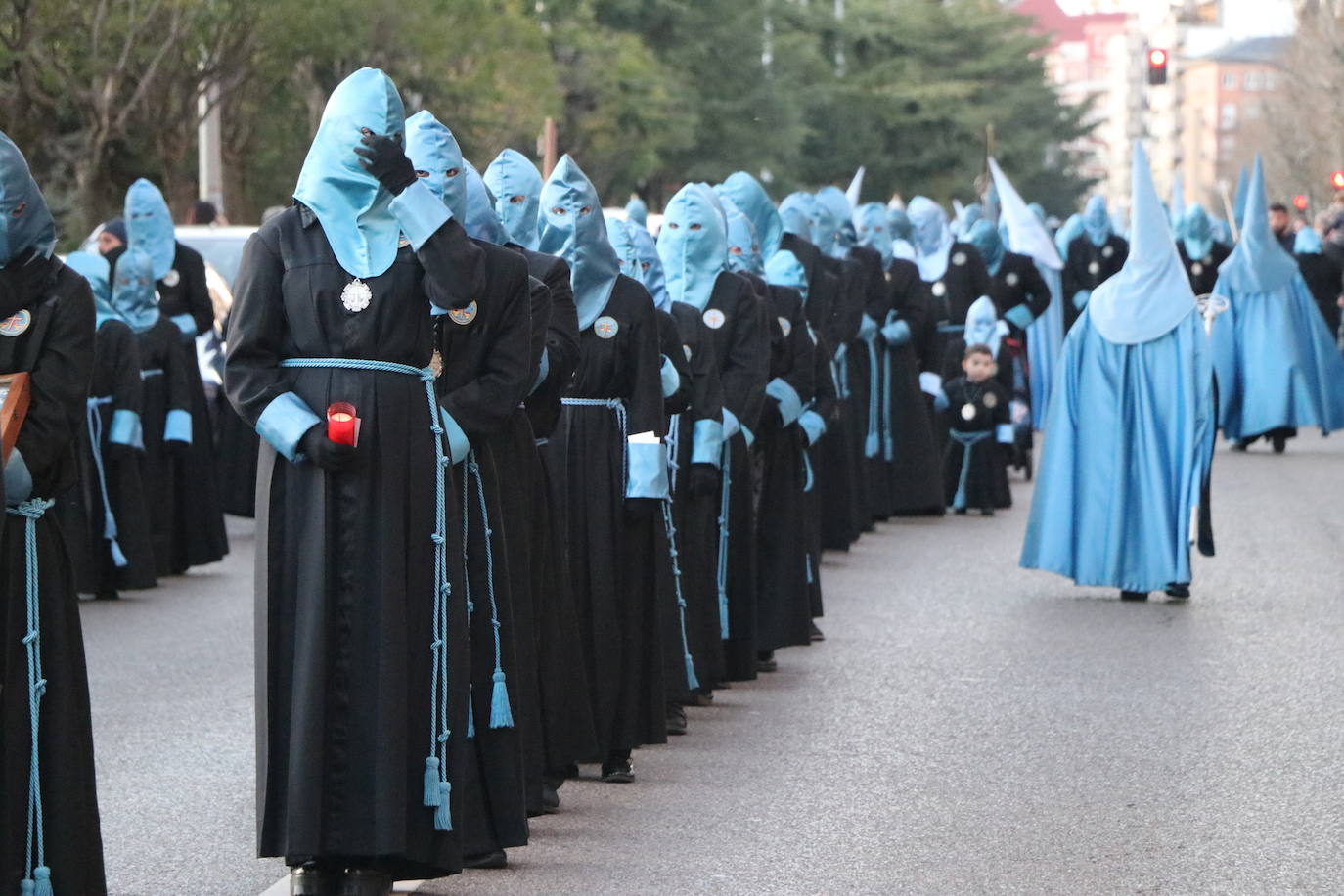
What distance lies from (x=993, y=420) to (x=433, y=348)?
11.9 m

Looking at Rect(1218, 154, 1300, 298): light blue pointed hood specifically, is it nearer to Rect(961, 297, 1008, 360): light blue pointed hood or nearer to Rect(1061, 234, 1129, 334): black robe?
Rect(1061, 234, 1129, 334): black robe

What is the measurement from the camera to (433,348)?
22.1 feet

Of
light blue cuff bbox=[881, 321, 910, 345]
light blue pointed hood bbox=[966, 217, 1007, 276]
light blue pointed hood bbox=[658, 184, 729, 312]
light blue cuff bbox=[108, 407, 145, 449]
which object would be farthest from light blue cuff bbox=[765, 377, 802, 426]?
light blue pointed hood bbox=[966, 217, 1007, 276]

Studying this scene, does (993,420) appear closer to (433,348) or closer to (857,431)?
(857,431)

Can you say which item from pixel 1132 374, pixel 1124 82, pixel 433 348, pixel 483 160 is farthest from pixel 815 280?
pixel 1124 82

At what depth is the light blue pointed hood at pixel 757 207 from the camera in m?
12.7

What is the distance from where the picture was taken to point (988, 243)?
21078 mm

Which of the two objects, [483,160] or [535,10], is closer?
[483,160]

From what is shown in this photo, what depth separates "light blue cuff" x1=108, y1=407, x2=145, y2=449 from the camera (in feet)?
44.0

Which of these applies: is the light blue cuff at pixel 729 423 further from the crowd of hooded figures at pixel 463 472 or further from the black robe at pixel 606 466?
the black robe at pixel 606 466

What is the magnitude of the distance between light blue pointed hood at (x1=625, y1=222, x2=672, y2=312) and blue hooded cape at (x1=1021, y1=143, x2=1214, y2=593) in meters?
4.38

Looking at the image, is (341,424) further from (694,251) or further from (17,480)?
(694,251)

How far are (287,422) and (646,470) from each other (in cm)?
244

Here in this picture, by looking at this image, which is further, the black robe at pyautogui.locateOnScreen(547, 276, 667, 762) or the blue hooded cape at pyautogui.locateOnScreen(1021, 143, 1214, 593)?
the blue hooded cape at pyautogui.locateOnScreen(1021, 143, 1214, 593)
